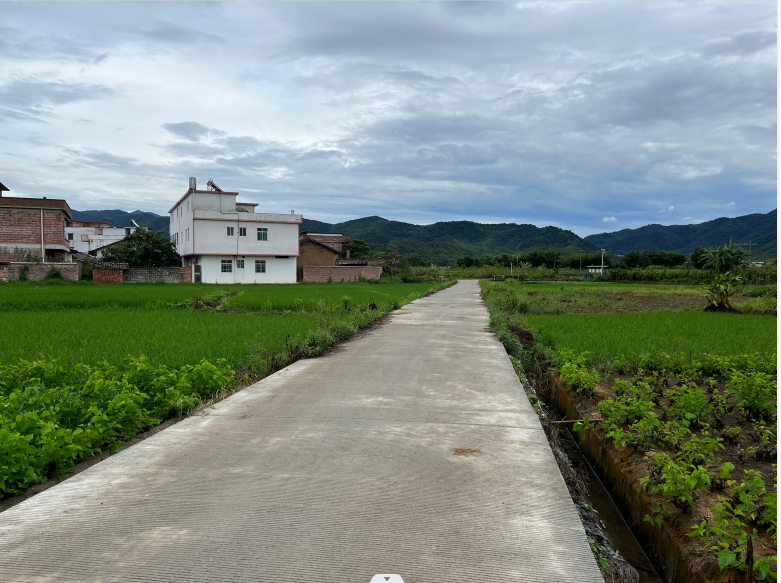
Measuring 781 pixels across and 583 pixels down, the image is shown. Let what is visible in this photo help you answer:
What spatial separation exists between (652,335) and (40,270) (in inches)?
1284

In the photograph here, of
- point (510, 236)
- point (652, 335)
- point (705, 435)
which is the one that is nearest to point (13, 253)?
point (652, 335)

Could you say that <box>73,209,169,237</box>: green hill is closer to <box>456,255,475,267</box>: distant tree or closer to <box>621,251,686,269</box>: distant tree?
<box>456,255,475,267</box>: distant tree

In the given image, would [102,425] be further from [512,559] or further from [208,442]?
[512,559]

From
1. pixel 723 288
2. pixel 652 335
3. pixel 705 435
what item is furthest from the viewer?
pixel 723 288

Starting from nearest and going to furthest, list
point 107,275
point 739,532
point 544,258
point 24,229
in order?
point 739,532 → point 107,275 → point 24,229 → point 544,258

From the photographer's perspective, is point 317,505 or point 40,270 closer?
point 317,505

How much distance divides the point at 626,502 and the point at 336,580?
244cm

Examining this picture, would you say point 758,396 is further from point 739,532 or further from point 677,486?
point 739,532

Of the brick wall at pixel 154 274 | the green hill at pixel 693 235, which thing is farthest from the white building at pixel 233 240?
the green hill at pixel 693 235

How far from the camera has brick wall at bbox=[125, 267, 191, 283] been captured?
35031 millimetres

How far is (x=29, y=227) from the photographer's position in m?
35.4

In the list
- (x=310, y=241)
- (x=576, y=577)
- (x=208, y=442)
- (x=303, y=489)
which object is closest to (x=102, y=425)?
(x=208, y=442)

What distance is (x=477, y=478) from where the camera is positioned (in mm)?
3238

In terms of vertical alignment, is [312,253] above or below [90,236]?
below
